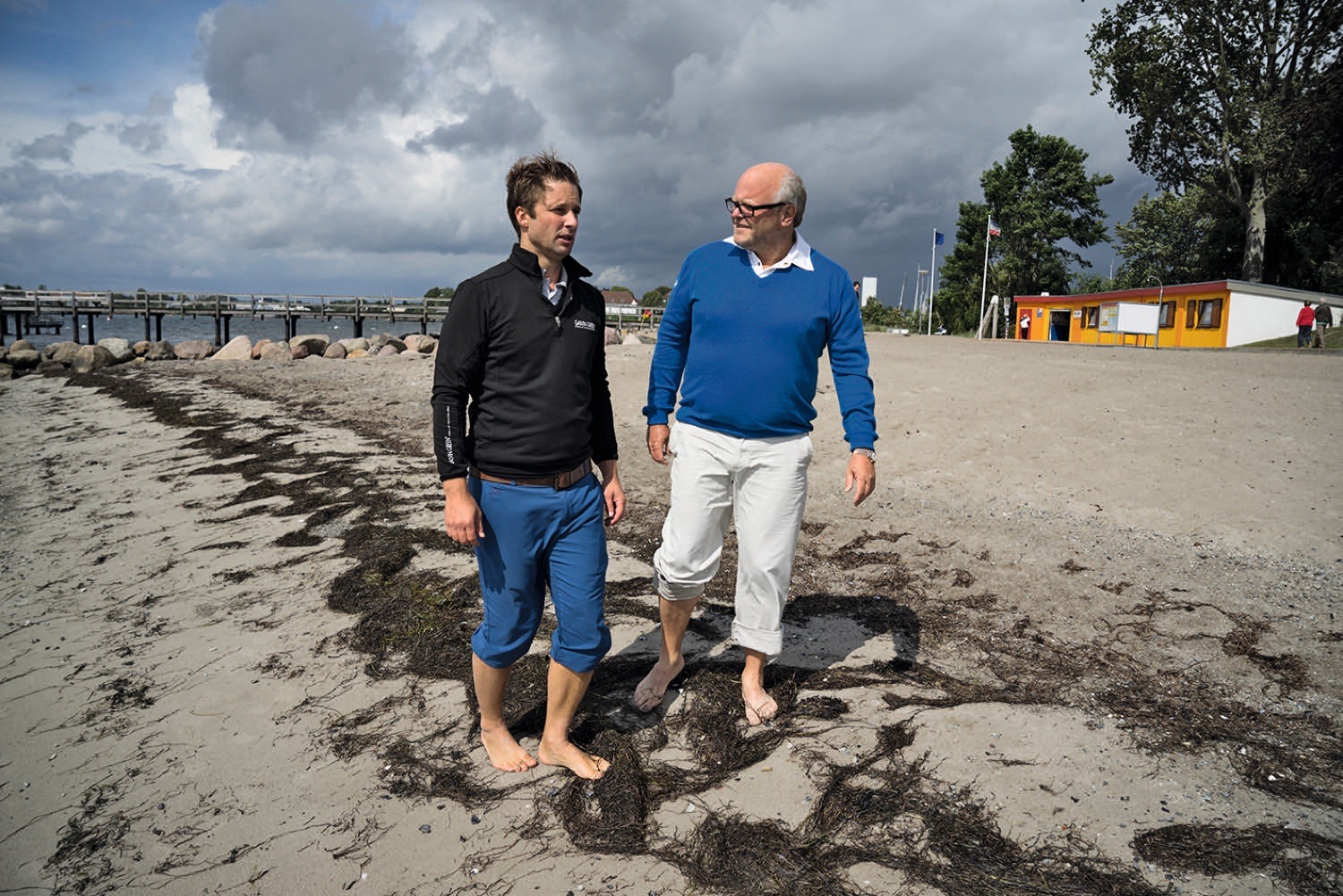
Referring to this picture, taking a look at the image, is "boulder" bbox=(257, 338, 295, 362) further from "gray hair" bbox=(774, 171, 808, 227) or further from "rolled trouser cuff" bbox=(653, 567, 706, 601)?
"gray hair" bbox=(774, 171, 808, 227)

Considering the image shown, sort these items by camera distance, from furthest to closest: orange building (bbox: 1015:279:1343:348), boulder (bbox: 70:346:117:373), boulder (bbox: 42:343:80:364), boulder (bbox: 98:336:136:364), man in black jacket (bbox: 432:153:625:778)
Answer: boulder (bbox: 98:336:136:364) → boulder (bbox: 42:343:80:364) → orange building (bbox: 1015:279:1343:348) → boulder (bbox: 70:346:117:373) → man in black jacket (bbox: 432:153:625:778)

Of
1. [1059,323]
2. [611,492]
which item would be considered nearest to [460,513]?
[611,492]

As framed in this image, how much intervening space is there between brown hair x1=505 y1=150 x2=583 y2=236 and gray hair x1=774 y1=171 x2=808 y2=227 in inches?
34.5

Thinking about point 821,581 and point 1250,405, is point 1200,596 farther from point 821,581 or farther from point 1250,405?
point 1250,405

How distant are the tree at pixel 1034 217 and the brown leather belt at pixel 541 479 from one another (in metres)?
47.7

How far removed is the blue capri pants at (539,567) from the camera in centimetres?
274

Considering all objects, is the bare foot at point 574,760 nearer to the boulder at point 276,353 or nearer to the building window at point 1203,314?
the boulder at point 276,353

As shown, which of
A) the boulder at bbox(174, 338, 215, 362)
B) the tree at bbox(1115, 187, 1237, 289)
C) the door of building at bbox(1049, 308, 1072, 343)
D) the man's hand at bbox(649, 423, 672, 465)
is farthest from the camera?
the tree at bbox(1115, 187, 1237, 289)

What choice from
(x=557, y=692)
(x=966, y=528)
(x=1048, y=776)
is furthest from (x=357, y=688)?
(x=966, y=528)

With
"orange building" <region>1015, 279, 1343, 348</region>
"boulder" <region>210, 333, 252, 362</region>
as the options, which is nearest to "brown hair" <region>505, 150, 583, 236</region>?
"orange building" <region>1015, 279, 1343, 348</region>

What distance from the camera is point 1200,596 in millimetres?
5066

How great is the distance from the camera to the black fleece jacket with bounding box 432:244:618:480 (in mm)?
2654

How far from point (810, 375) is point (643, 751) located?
1.67 meters

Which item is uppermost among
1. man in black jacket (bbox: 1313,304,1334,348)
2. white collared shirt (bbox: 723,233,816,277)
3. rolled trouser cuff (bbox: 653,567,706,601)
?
man in black jacket (bbox: 1313,304,1334,348)
